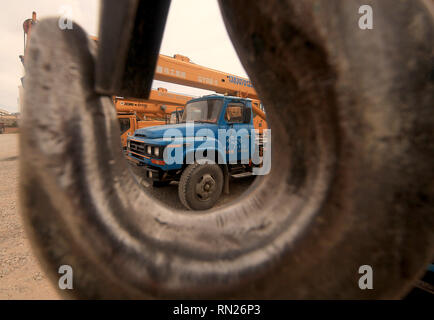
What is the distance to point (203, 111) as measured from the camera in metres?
4.31

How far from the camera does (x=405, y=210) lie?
14.8 inches

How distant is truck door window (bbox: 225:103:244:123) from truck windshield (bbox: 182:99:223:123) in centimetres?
20

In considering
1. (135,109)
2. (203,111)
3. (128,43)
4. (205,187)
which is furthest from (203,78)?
(128,43)

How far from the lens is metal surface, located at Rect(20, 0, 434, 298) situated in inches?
14.0

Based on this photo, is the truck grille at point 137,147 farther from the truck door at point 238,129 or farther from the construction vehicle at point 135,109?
the construction vehicle at point 135,109

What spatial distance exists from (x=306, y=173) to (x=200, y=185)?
3.25m

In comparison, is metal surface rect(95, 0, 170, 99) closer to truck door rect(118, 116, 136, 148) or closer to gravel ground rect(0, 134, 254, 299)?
gravel ground rect(0, 134, 254, 299)

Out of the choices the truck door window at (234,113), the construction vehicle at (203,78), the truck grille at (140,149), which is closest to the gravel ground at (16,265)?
the truck grille at (140,149)

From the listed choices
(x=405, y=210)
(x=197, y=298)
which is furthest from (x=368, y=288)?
(x=197, y=298)

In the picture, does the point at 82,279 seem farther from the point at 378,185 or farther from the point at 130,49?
the point at 378,185

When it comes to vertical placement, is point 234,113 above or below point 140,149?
above

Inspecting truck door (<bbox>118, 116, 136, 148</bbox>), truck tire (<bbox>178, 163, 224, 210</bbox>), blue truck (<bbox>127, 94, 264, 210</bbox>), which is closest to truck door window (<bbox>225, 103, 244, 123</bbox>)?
blue truck (<bbox>127, 94, 264, 210</bbox>)

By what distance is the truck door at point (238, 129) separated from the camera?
4156mm

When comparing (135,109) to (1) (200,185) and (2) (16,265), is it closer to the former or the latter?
(1) (200,185)
